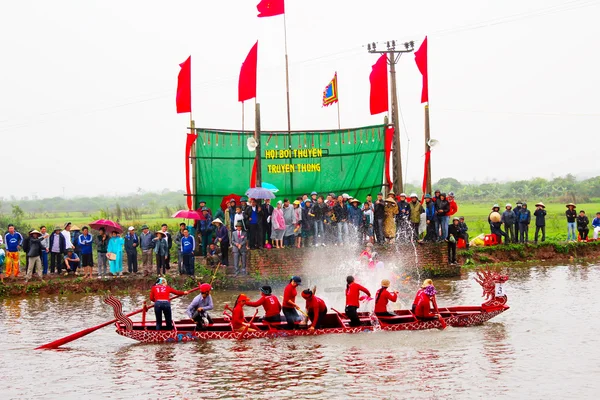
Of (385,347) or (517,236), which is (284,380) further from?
(517,236)

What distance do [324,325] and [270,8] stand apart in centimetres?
1396

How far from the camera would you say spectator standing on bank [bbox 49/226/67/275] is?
28375 mm

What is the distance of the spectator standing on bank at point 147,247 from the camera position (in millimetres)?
28203

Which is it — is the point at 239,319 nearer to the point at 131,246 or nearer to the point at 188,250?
the point at 188,250

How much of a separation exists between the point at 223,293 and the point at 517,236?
485 inches

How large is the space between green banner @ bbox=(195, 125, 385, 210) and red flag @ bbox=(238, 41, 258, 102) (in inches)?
54.3

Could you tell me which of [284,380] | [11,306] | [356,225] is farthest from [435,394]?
[11,306]

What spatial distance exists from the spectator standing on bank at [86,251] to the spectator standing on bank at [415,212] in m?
10.4

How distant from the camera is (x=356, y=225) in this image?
2773 centimetres

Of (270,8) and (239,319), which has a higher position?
(270,8)

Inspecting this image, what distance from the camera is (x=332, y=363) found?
17.7 metres

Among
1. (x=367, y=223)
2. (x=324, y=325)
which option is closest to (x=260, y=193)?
(x=367, y=223)

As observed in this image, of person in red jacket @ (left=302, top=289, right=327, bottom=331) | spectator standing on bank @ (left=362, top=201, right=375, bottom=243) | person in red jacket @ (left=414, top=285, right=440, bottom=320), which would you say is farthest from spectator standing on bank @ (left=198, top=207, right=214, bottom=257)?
person in red jacket @ (left=414, top=285, right=440, bottom=320)

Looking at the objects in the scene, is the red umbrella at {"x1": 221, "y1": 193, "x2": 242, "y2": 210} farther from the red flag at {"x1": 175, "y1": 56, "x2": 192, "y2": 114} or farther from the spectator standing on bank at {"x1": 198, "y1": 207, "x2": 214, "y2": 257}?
the red flag at {"x1": 175, "y1": 56, "x2": 192, "y2": 114}
